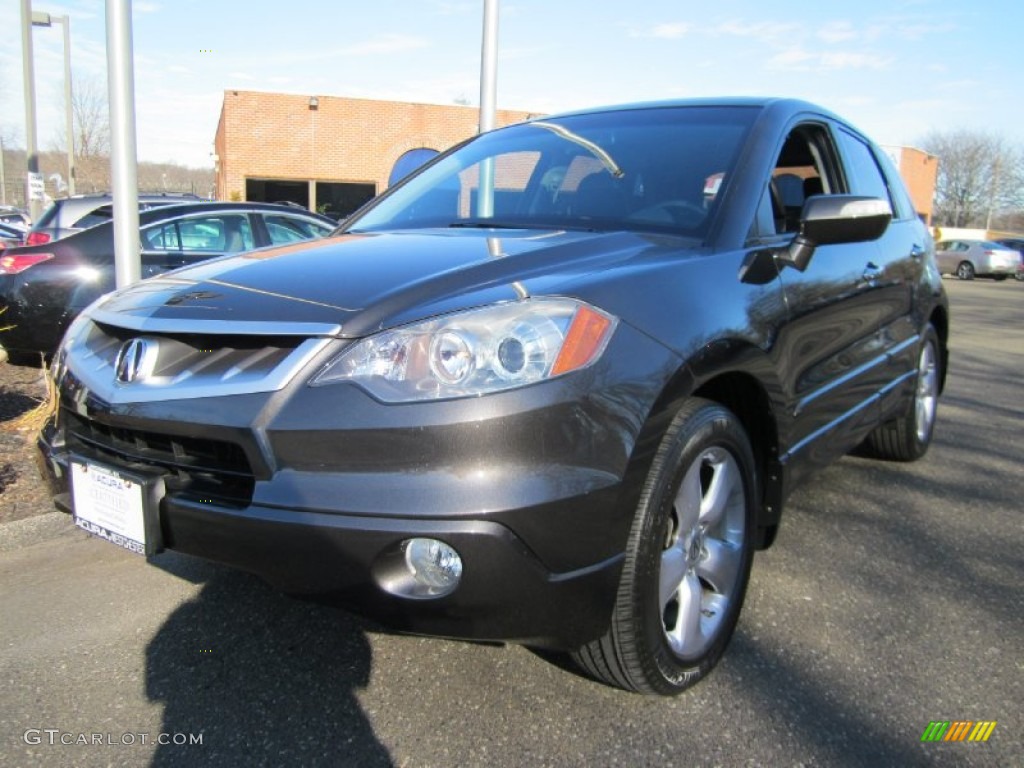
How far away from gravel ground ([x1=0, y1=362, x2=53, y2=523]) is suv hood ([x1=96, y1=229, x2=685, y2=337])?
1099 millimetres

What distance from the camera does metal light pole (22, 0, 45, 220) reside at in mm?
13344

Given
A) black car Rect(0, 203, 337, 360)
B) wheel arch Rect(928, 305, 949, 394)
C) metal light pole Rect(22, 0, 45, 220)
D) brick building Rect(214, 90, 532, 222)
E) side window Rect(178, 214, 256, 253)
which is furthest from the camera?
brick building Rect(214, 90, 532, 222)

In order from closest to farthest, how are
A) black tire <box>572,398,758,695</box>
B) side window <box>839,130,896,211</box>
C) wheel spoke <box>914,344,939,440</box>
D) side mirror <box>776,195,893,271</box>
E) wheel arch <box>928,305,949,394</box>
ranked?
black tire <box>572,398,758,695</box>
side mirror <box>776,195,893,271</box>
side window <box>839,130,896,211</box>
wheel spoke <box>914,344,939,440</box>
wheel arch <box>928,305,949,394</box>

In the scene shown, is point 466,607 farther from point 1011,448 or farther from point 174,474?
point 1011,448

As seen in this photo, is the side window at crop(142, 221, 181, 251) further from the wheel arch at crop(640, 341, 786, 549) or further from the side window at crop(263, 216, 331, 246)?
the wheel arch at crop(640, 341, 786, 549)

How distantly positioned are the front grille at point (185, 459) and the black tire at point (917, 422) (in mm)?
3535

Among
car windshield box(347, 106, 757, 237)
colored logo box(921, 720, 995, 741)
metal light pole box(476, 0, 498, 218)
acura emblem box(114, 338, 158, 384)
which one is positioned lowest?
colored logo box(921, 720, 995, 741)

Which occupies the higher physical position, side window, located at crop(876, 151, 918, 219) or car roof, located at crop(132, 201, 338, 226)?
side window, located at crop(876, 151, 918, 219)

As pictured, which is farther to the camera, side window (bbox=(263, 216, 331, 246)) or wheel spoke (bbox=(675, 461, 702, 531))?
side window (bbox=(263, 216, 331, 246))

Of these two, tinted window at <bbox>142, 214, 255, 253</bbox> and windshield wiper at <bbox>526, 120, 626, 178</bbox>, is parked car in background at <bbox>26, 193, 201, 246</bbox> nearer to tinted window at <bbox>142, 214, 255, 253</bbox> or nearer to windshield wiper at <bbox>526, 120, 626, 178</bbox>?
tinted window at <bbox>142, 214, 255, 253</bbox>

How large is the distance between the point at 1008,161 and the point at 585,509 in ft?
274

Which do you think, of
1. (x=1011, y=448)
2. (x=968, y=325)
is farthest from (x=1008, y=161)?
(x=1011, y=448)

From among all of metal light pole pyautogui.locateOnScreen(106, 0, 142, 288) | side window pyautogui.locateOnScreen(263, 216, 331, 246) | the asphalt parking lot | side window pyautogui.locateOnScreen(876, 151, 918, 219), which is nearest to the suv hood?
the asphalt parking lot

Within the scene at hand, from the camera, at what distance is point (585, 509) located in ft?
5.76
